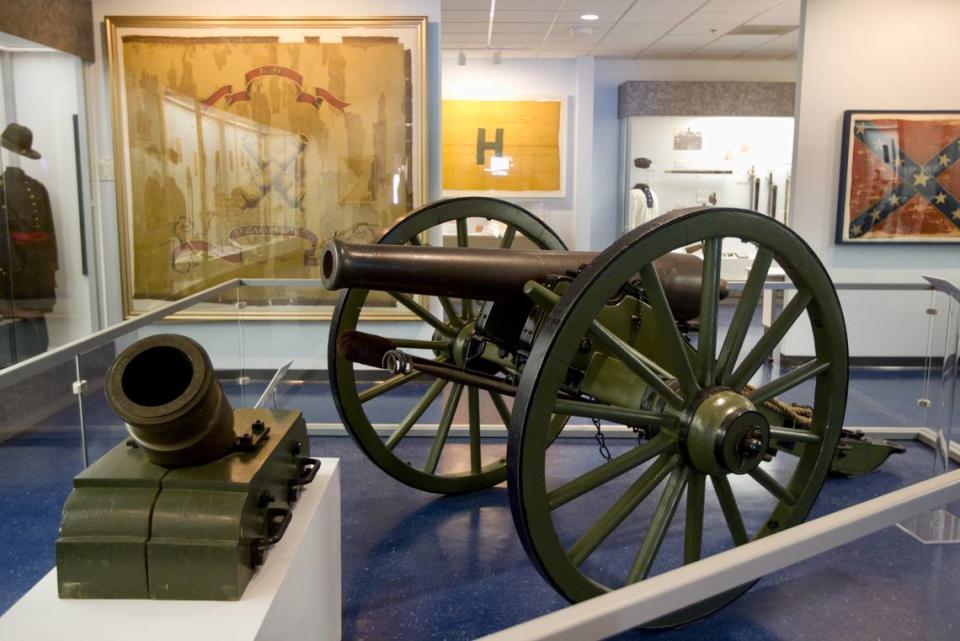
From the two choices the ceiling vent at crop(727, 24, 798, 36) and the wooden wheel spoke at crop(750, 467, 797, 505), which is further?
the ceiling vent at crop(727, 24, 798, 36)

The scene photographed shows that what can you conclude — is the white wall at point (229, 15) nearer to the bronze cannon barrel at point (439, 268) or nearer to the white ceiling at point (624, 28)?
the white ceiling at point (624, 28)

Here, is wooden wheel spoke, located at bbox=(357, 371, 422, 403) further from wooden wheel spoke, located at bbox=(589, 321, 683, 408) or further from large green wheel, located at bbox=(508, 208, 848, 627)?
wooden wheel spoke, located at bbox=(589, 321, 683, 408)

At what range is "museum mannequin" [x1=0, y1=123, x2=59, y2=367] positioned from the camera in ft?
16.3

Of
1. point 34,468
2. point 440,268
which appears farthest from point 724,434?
point 34,468

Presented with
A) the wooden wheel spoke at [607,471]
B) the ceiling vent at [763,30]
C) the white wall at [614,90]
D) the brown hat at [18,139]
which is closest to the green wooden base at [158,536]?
the wooden wheel spoke at [607,471]

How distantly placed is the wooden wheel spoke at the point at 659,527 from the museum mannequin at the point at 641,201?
24.9 ft

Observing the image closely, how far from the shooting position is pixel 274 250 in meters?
5.52

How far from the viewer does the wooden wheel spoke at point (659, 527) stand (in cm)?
220

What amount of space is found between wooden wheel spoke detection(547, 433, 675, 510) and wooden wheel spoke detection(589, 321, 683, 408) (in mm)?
118

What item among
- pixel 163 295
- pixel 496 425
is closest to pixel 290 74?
pixel 163 295

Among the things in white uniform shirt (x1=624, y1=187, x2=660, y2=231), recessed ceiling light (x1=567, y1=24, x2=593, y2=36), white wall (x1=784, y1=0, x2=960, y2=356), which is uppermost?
recessed ceiling light (x1=567, y1=24, x2=593, y2=36)

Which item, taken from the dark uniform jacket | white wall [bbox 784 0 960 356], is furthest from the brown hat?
white wall [bbox 784 0 960 356]

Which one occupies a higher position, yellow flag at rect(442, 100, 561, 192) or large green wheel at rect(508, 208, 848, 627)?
yellow flag at rect(442, 100, 561, 192)

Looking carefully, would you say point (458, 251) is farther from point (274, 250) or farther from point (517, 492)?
point (274, 250)
